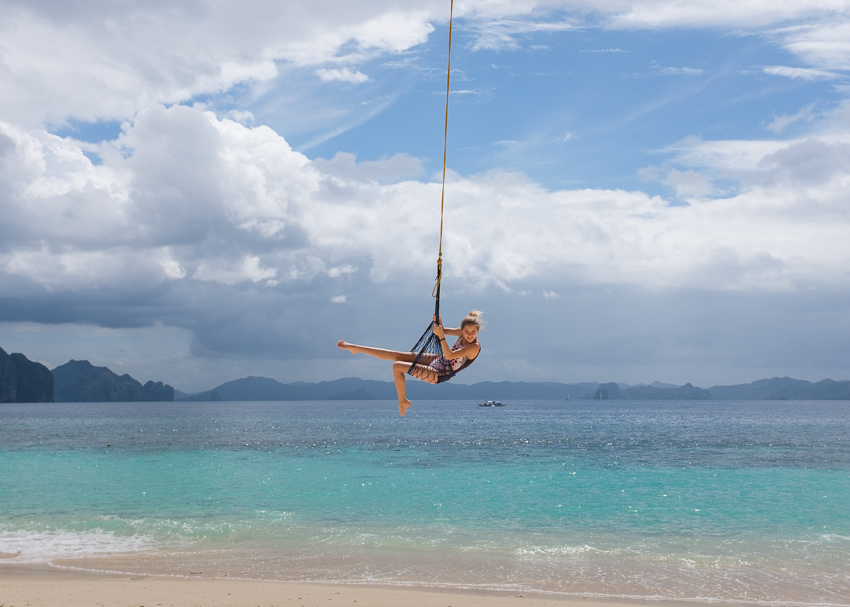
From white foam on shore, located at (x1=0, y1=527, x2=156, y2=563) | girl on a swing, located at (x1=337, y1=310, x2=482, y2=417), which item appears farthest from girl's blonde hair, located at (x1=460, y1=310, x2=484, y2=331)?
white foam on shore, located at (x1=0, y1=527, x2=156, y2=563)

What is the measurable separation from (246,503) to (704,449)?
29.7 meters

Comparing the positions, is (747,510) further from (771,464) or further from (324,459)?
(324,459)

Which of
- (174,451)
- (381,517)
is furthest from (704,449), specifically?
(174,451)

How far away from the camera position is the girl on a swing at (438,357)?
8492mm

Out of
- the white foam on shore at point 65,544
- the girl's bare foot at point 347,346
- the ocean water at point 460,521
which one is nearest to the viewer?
the girl's bare foot at point 347,346

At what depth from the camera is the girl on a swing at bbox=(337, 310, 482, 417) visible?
8.49 m

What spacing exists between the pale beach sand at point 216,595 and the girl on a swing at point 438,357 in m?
2.98

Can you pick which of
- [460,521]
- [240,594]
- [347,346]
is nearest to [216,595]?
[240,594]

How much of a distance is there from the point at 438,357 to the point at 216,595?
480 centimetres

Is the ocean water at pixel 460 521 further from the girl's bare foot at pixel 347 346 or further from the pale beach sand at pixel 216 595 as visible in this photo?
the girl's bare foot at pixel 347 346

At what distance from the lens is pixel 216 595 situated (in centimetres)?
904

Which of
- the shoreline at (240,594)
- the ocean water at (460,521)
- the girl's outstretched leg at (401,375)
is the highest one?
the girl's outstretched leg at (401,375)

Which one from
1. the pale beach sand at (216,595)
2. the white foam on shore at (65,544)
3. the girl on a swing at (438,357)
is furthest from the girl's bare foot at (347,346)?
the white foam on shore at (65,544)

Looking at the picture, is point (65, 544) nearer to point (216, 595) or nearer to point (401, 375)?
point (216, 595)
